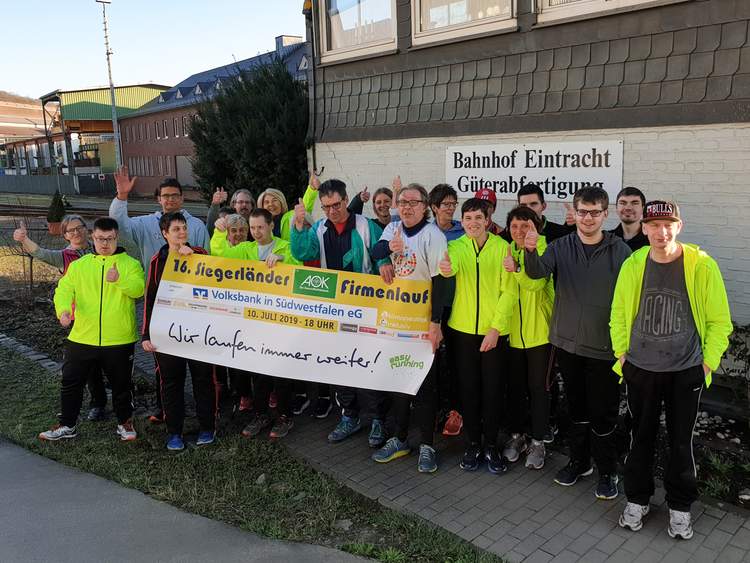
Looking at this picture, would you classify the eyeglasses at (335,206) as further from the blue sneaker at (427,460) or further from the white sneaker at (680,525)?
the white sneaker at (680,525)

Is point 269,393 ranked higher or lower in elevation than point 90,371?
lower

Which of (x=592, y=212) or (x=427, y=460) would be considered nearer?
(x=592, y=212)

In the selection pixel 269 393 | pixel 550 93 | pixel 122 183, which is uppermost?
pixel 550 93

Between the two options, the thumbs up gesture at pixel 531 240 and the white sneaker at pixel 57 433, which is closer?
the thumbs up gesture at pixel 531 240

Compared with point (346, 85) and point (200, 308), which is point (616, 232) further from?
point (346, 85)

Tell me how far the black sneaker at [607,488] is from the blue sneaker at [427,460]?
108 cm

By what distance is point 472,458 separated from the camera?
14.0ft

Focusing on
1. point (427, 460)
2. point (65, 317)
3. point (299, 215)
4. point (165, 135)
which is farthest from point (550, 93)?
point (165, 135)

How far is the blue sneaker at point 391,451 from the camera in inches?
175

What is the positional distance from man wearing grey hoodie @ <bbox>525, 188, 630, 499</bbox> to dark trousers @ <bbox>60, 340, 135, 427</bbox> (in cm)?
325

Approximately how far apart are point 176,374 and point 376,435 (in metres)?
1.63

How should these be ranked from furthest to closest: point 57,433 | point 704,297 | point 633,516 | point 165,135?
point 165,135, point 57,433, point 633,516, point 704,297

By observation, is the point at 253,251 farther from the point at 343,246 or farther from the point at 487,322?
the point at 487,322

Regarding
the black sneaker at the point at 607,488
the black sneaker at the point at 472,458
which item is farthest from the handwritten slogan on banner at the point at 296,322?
the black sneaker at the point at 607,488
